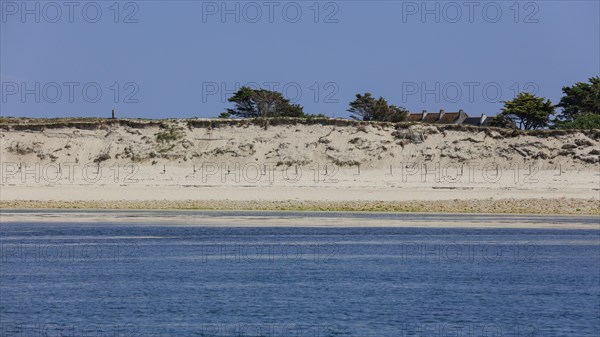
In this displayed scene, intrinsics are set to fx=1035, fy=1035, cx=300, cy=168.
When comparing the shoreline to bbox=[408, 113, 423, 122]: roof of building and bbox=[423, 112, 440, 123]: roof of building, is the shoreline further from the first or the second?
bbox=[408, 113, 423, 122]: roof of building

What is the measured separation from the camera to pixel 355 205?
161ft

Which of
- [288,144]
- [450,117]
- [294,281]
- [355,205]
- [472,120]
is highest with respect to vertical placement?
[450,117]

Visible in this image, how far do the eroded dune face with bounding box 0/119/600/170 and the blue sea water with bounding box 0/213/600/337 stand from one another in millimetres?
17541

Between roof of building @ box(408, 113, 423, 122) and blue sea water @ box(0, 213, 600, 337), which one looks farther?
roof of building @ box(408, 113, 423, 122)

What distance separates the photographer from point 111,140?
6222 centimetres

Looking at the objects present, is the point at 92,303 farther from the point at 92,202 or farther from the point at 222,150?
the point at 222,150

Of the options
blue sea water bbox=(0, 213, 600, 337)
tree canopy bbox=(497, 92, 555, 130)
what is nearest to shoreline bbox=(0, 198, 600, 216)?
blue sea water bbox=(0, 213, 600, 337)

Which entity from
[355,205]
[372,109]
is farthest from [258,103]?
[355,205]

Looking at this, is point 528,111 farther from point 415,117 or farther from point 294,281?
point 294,281

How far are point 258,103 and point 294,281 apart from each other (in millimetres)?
65237

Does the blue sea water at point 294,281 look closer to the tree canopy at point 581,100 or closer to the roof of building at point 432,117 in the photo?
the tree canopy at point 581,100

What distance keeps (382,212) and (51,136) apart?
24.2 meters

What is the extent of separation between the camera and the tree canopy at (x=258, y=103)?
9094 centimetres

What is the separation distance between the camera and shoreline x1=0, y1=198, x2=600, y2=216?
4834 cm
